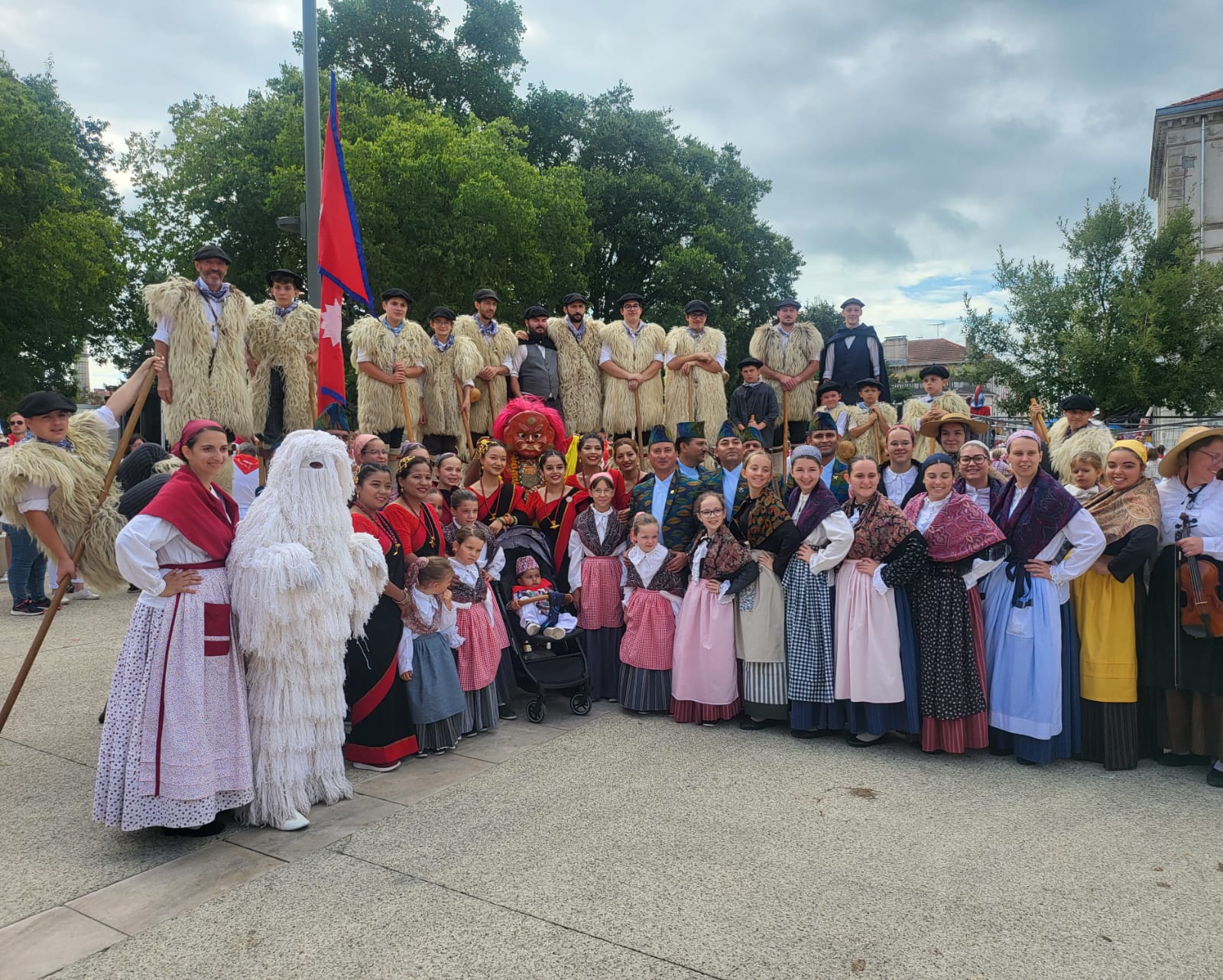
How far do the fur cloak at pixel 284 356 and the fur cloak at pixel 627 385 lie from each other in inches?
117

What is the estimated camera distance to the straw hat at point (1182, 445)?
4594 mm

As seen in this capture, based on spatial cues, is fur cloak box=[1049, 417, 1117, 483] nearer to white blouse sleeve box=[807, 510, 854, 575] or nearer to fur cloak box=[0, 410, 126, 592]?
white blouse sleeve box=[807, 510, 854, 575]

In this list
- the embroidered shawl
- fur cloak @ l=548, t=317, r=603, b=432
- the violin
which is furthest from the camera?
fur cloak @ l=548, t=317, r=603, b=432

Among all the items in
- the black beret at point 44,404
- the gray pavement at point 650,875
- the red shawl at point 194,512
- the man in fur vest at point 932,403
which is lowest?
Answer: the gray pavement at point 650,875

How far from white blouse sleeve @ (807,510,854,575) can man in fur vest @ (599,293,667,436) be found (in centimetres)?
390

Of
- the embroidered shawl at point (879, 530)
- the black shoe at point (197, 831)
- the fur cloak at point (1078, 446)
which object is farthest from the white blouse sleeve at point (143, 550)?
the fur cloak at point (1078, 446)

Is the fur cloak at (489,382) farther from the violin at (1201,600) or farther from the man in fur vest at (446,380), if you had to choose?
the violin at (1201,600)

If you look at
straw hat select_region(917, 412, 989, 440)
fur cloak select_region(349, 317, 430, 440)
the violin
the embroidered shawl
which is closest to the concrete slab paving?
the embroidered shawl

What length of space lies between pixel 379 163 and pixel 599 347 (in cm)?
1055

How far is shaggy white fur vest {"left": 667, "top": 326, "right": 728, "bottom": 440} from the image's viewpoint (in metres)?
8.75

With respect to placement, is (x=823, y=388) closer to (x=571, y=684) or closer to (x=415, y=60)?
(x=571, y=684)

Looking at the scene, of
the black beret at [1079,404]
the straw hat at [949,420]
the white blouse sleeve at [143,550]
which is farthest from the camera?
the black beret at [1079,404]

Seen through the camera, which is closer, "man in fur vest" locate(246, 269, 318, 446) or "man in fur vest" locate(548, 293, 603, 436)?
"man in fur vest" locate(246, 269, 318, 446)

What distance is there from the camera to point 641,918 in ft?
10.1
